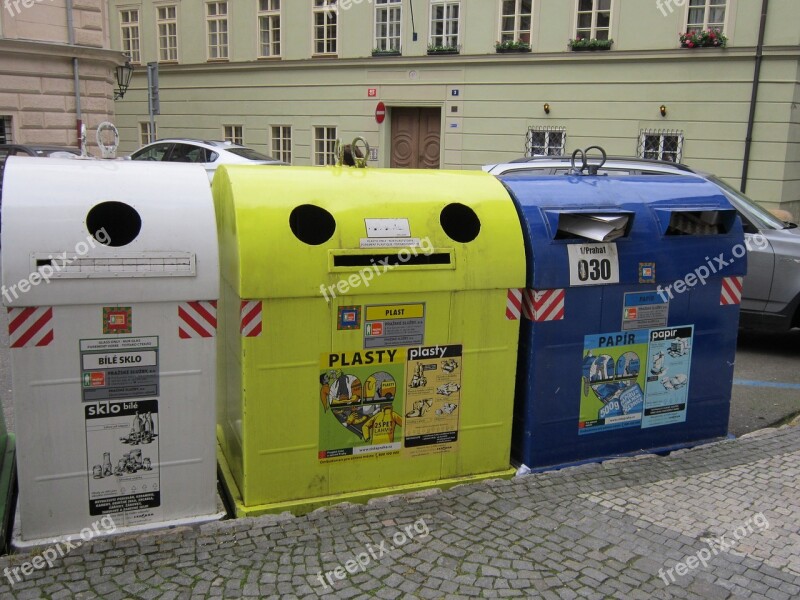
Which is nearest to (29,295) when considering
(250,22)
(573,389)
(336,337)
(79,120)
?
(336,337)

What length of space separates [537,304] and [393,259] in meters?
0.85

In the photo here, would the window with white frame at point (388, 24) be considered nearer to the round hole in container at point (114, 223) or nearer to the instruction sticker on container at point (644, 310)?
the instruction sticker on container at point (644, 310)

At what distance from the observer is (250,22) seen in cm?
2325

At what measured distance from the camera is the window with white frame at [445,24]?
65.7 feet

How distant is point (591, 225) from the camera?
4.27 m

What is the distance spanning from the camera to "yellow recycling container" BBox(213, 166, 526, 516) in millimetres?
3641

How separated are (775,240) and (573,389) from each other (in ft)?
14.5

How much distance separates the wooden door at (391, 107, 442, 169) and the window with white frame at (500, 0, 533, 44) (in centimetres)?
291

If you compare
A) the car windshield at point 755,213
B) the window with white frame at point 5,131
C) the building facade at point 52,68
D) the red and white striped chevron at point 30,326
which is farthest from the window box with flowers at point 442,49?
the red and white striped chevron at point 30,326

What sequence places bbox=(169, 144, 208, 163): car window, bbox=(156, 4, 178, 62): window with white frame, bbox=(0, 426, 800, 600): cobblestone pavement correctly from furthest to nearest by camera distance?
bbox=(156, 4, 178, 62): window with white frame < bbox=(169, 144, 208, 163): car window < bbox=(0, 426, 800, 600): cobblestone pavement

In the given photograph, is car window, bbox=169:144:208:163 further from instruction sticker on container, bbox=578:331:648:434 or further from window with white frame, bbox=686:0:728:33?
window with white frame, bbox=686:0:728:33

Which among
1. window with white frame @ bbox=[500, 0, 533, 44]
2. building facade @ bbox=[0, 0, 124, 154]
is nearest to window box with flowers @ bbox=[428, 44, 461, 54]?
window with white frame @ bbox=[500, 0, 533, 44]

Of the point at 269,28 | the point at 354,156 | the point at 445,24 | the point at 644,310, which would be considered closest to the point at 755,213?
the point at 644,310

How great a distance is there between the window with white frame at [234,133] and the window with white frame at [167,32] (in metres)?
3.02
